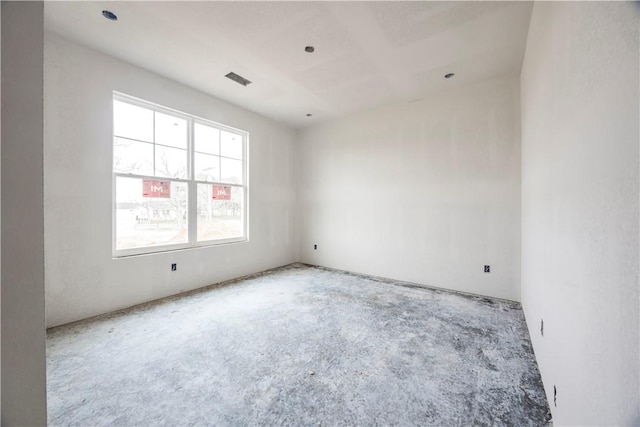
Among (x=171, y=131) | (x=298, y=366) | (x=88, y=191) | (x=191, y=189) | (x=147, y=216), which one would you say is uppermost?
(x=171, y=131)

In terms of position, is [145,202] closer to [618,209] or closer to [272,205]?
[272,205]

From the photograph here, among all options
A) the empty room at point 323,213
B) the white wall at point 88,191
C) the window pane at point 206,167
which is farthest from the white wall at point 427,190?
the white wall at point 88,191

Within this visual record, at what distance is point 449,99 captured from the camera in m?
3.72

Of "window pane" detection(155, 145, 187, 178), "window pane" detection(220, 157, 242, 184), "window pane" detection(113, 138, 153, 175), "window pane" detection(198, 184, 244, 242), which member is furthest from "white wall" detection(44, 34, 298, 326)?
"window pane" detection(220, 157, 242, 184)

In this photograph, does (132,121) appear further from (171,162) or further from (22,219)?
(22,219)

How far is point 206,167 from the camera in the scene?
12.9 feet

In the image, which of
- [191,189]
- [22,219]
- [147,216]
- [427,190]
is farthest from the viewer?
[427,190]

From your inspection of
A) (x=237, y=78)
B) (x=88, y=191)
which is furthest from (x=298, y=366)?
(x=237, y=78)

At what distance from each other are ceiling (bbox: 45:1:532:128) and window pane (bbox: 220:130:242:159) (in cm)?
78

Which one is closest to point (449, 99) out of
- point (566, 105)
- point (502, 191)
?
point (502, 191)

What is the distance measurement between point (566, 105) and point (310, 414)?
2225mm

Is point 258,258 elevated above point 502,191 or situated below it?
below

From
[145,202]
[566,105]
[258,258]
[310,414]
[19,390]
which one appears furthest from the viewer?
[258,258]

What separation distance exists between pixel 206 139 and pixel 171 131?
1.70 feet
